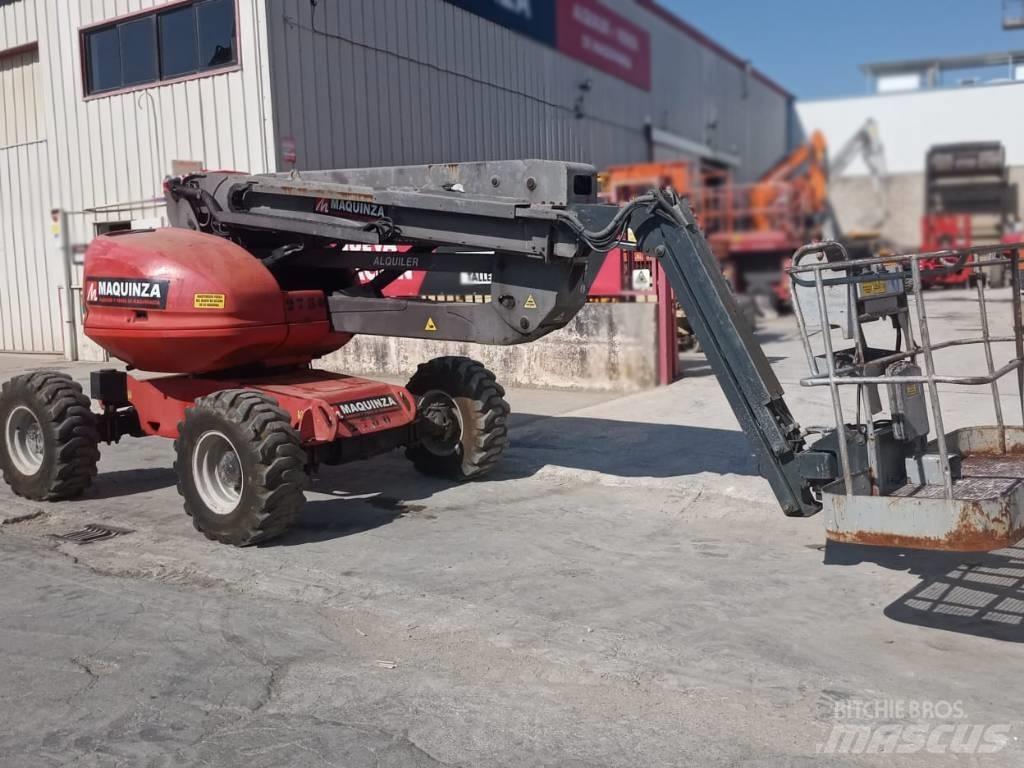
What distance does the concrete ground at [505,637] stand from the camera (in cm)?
405

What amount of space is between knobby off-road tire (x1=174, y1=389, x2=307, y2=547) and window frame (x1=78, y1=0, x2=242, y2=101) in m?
8.69

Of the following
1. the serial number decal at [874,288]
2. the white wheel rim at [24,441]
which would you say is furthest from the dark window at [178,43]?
A: the serial number decal at [874,288]

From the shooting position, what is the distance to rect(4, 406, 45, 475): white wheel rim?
26.6 feet

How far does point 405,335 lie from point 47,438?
2878 mm

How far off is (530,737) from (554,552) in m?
2.52

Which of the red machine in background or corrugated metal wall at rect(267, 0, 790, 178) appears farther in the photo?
the red machine in background

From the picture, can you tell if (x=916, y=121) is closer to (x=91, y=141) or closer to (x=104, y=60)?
(x=104, y=60)

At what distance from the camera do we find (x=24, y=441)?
325 inches


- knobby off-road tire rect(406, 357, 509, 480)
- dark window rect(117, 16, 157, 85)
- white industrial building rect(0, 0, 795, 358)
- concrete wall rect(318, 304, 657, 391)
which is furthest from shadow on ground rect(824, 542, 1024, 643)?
dark window rect(117, 16, 157, 85)

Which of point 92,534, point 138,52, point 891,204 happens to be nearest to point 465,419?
point 92,534

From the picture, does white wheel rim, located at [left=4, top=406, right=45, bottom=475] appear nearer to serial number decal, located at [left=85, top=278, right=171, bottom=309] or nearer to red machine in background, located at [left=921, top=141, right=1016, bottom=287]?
serial number decal, located at [left=85, top=278, right=171, bottom=309]

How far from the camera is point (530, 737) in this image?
4066mm

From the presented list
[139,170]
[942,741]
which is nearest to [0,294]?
[139,170]

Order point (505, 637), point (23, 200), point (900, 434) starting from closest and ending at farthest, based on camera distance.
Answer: point (505, 637)
point (900, 434)
point (23, 200)
